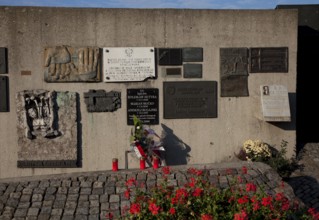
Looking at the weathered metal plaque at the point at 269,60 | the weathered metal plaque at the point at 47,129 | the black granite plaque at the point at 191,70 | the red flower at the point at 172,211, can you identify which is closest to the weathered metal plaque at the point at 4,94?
the weathered metal plaque at the point at 47,129

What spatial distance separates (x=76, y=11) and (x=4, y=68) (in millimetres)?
1658

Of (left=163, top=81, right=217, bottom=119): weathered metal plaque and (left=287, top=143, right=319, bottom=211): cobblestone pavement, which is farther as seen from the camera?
(left=163, top=81, right=217, bottom=119): weathered metal plaque

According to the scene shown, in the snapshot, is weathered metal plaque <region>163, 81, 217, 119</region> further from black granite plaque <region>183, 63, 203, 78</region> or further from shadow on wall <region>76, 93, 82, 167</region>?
shadow on wall <region>76, 93, 82, 167</region>

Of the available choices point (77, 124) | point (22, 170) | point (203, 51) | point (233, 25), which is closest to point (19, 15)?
point (77, 124)

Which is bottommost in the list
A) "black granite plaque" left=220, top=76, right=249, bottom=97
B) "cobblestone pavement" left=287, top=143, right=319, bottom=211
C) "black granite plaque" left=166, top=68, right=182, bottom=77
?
"cobblestone pavement" left=287, top=143, right=319, bottom=211

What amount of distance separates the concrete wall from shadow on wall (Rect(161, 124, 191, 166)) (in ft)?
0.19

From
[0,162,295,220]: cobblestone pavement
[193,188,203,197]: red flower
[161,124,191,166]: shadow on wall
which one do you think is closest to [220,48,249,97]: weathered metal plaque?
[161,124,191,166]: shadow on wall

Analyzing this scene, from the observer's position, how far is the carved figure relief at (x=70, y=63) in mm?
7730

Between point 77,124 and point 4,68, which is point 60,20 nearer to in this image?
point 4,68

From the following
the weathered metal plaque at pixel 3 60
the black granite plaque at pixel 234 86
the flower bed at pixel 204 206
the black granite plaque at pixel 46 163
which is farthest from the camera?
the black granite plaque at pixel 234 86

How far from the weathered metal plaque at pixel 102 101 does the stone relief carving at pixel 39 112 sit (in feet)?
2.12

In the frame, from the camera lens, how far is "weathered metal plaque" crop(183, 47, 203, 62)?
7984 mm

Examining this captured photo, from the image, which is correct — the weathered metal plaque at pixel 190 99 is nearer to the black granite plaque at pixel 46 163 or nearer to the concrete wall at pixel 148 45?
the concrete wall at pixel 148 45

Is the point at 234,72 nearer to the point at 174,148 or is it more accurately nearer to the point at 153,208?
the point at 174,148
